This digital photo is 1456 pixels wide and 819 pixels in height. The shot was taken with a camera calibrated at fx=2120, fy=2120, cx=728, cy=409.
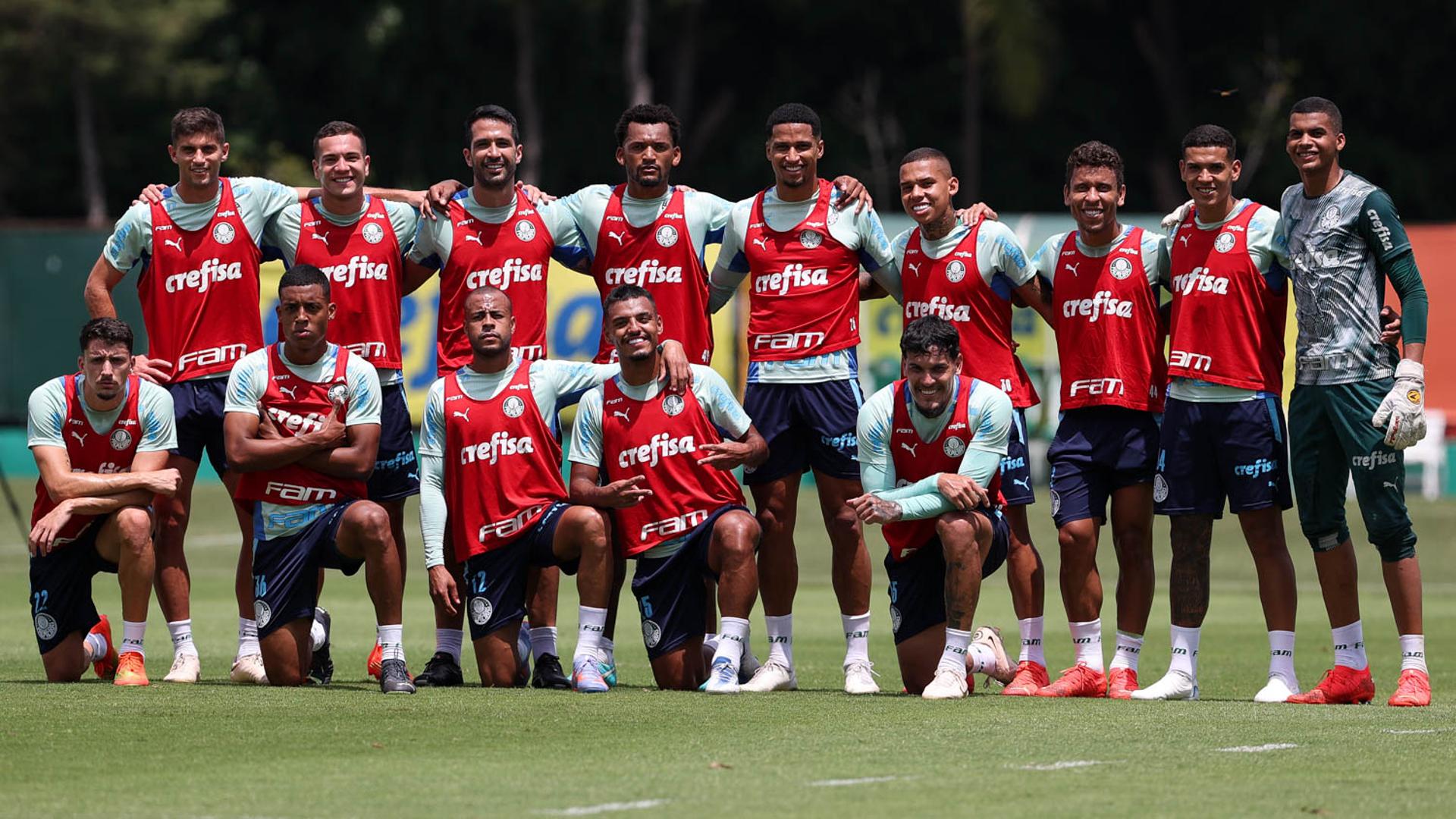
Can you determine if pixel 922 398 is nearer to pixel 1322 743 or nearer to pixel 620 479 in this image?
pixel 620 479

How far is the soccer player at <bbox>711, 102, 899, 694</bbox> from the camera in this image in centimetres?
1027

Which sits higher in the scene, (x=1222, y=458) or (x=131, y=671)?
(x=1222, y=458)

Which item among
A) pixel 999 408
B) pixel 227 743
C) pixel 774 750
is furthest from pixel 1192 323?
pixel 227 743

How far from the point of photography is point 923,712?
880cm

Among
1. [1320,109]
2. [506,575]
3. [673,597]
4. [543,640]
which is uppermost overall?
[1320,109]

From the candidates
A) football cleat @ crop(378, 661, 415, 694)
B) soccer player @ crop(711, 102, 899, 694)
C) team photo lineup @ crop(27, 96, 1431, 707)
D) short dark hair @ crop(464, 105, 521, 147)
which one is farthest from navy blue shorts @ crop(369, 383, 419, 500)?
soccer player @ crop(711, 102, 899, 694)

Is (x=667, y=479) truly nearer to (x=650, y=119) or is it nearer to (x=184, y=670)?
(x=650, y=119)

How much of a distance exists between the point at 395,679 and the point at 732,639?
154cm

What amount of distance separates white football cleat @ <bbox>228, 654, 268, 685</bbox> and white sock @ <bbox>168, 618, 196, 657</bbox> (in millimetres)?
234

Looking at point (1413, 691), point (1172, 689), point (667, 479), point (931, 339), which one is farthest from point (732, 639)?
point (1413, 691)

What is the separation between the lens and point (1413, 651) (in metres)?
9.55

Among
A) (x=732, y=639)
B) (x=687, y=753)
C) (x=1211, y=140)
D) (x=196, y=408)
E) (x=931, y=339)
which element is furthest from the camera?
(x=196, y=408)

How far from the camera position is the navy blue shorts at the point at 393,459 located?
10.5 m

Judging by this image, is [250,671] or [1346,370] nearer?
[1346,370]
